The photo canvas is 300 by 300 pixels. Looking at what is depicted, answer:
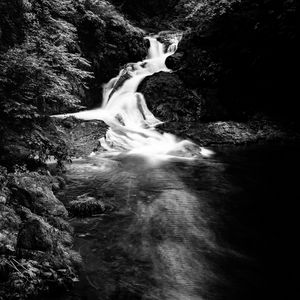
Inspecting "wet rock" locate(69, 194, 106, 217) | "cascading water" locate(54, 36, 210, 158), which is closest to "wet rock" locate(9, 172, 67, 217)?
"wet rock" locate(69, 194, 106, 217)

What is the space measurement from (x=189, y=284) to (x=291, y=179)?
6.81 meters

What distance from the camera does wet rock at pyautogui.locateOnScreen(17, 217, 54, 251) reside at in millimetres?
4840

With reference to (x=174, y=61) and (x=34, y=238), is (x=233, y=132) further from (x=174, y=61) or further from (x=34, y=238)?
(x=34, y=238)

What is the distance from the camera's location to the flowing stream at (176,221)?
513cm

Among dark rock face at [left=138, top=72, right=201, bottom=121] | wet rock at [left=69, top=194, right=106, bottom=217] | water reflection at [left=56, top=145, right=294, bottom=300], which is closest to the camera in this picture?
water reflection at [left=56, top=145, right=294, bottom=300]

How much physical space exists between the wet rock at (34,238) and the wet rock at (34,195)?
4.18 feet

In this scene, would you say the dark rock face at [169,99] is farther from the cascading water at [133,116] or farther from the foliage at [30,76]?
the foliage at [30,76]

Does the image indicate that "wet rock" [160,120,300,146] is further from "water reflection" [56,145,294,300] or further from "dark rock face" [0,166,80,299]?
"dark rock face" [0,166,80,299]

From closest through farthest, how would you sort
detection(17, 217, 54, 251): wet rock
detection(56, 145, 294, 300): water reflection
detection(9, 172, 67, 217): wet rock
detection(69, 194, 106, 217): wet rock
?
detection(17, 217, 54, 251): wet rock
detection(56, 145, 294, 300): water reflection
detection(9, 172, 67, 217): wet rock
detection(69, 194, 106, 217): wet rock

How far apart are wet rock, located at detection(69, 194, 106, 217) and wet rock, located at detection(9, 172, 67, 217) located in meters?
0.25

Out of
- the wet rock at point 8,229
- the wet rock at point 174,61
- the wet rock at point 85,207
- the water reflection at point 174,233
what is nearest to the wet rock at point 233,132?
the water reflection at point 174,233

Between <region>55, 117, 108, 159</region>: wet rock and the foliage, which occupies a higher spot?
the foliage

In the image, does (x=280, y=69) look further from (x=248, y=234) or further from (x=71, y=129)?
(x=248, y=234)

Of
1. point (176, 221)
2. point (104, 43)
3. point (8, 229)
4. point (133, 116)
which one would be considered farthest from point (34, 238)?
point (104, 43)
